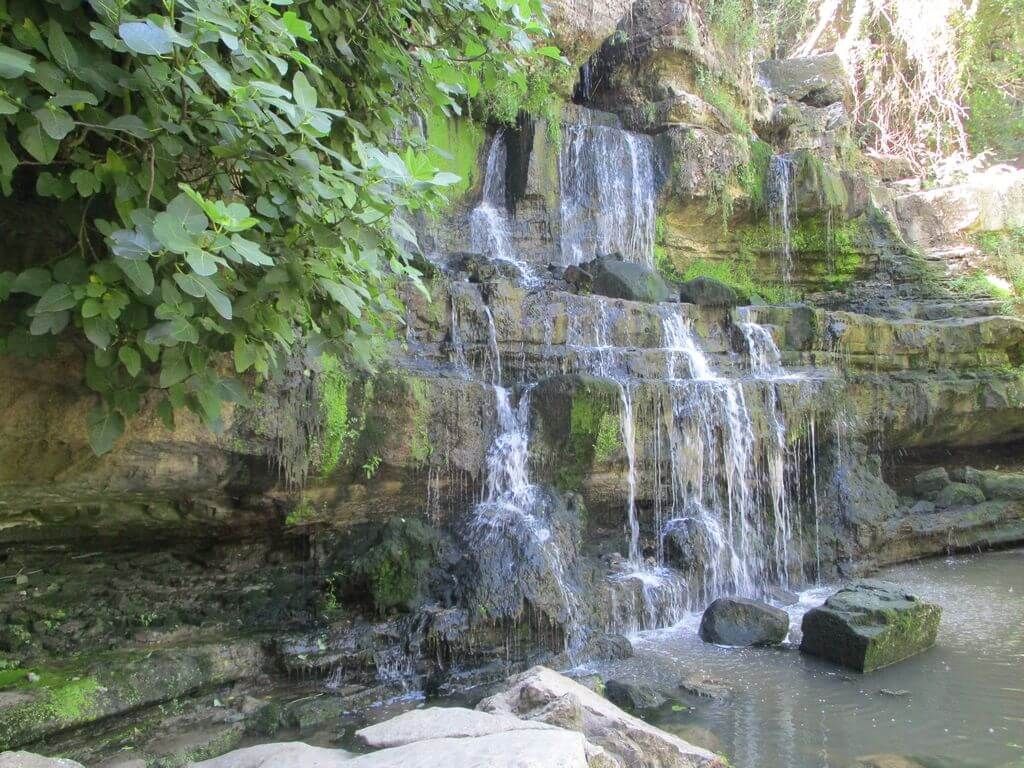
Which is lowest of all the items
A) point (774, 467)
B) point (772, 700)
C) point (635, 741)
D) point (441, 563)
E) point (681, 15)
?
point (772, 700)

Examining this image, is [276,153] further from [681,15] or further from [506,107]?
[681,15]

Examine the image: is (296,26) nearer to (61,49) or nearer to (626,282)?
(61,49)

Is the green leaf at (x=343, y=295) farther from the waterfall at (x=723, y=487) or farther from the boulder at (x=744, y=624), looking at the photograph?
the waterfall at (x=723, y=487)

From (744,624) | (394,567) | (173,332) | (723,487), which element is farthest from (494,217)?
(173,332)

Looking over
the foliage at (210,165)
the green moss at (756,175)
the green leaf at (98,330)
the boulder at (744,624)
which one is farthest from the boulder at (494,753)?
the green moss at (756,175)

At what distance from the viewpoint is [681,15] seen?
40.7ft

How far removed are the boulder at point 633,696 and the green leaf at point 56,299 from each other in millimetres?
4096

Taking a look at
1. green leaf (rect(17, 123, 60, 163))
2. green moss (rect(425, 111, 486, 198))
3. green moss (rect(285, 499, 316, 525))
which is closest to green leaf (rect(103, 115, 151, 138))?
green leaf (rect(17, 123, 60, 163))

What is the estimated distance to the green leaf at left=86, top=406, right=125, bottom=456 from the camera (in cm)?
302

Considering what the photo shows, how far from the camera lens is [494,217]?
36.1ft

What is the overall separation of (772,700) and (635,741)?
2.02 m

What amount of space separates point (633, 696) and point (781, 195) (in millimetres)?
10002

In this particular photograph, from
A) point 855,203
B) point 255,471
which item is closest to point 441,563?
point 255,471

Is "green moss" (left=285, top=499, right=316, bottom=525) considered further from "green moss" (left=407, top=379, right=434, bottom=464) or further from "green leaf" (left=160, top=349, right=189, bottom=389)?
"green leaf" (left=160, top=349, right=189, bottom=389)
